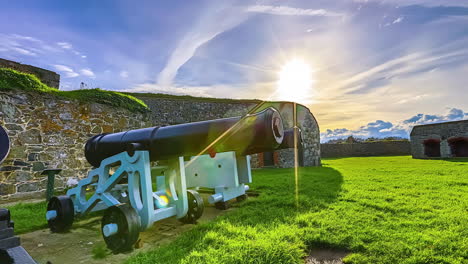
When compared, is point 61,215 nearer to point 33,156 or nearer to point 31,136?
point 33,156

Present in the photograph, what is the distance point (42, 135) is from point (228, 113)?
10.2 metres

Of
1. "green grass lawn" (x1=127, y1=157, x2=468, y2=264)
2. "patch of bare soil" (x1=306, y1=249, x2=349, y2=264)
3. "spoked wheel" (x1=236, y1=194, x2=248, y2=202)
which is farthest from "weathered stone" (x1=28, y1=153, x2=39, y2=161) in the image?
"patch of bare soil" (x1=306, y1=249, x2=349, y2=264)

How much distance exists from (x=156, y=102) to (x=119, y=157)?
11.2m

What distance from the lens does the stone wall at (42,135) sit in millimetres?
6258

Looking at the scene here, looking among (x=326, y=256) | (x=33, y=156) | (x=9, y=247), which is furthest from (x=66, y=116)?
(x=326, y=256)

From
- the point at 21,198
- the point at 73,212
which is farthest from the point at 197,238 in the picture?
the point at 21,198

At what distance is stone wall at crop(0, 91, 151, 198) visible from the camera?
20.5ft

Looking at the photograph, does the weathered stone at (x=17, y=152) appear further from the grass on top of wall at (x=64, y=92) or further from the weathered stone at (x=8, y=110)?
the grass on top of wall at (x=64, y=92)

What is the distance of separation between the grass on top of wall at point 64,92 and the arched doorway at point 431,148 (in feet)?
65.4

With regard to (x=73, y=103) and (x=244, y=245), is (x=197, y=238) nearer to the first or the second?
(x=244, y=245)

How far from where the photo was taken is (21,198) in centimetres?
628

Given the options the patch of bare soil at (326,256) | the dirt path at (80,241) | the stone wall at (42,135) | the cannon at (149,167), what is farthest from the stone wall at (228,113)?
the patch of bare soil at (326,256)

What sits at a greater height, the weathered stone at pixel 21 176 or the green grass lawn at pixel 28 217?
the weathered stone at pixel 21 176

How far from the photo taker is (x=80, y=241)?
3.38m
